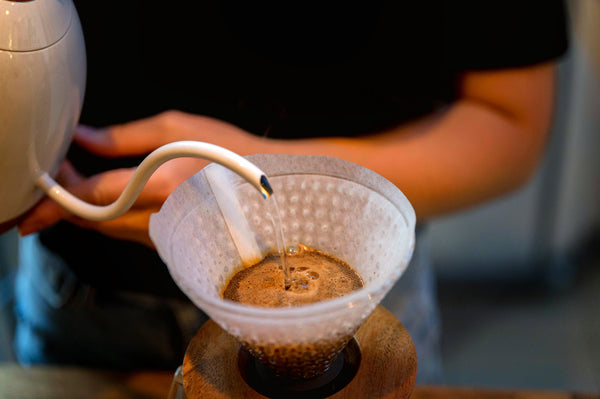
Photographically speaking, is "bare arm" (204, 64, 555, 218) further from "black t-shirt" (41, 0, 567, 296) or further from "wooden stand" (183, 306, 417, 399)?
"wooden stand" (183, 306, 417, 399)

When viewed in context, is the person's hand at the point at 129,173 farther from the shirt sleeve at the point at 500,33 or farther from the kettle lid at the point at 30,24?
the shirt sleeve at the point at 500,33

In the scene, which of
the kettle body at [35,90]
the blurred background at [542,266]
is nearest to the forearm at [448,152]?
the kettle body at [35,90]

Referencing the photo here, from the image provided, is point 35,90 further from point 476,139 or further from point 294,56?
point 476,139

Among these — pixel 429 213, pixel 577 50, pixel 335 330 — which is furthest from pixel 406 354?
pixel 577 50

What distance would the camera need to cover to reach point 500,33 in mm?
464

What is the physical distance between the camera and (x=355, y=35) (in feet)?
1.36

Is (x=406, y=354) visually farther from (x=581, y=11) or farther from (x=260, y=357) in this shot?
(x=581, y=11)

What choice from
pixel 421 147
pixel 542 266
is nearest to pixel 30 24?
pixel 421 147

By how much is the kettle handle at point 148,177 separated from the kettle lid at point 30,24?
0.27 feet

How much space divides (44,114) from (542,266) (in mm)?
1296

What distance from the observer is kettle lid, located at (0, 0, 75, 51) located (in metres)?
0.28

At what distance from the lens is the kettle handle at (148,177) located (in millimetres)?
252

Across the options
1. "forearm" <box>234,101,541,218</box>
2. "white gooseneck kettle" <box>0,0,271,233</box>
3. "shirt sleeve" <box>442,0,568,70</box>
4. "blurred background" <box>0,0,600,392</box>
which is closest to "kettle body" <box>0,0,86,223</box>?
"white gooseneck kettle" <box>0,0,271,233</box>

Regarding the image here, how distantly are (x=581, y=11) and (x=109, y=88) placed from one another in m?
1.04
